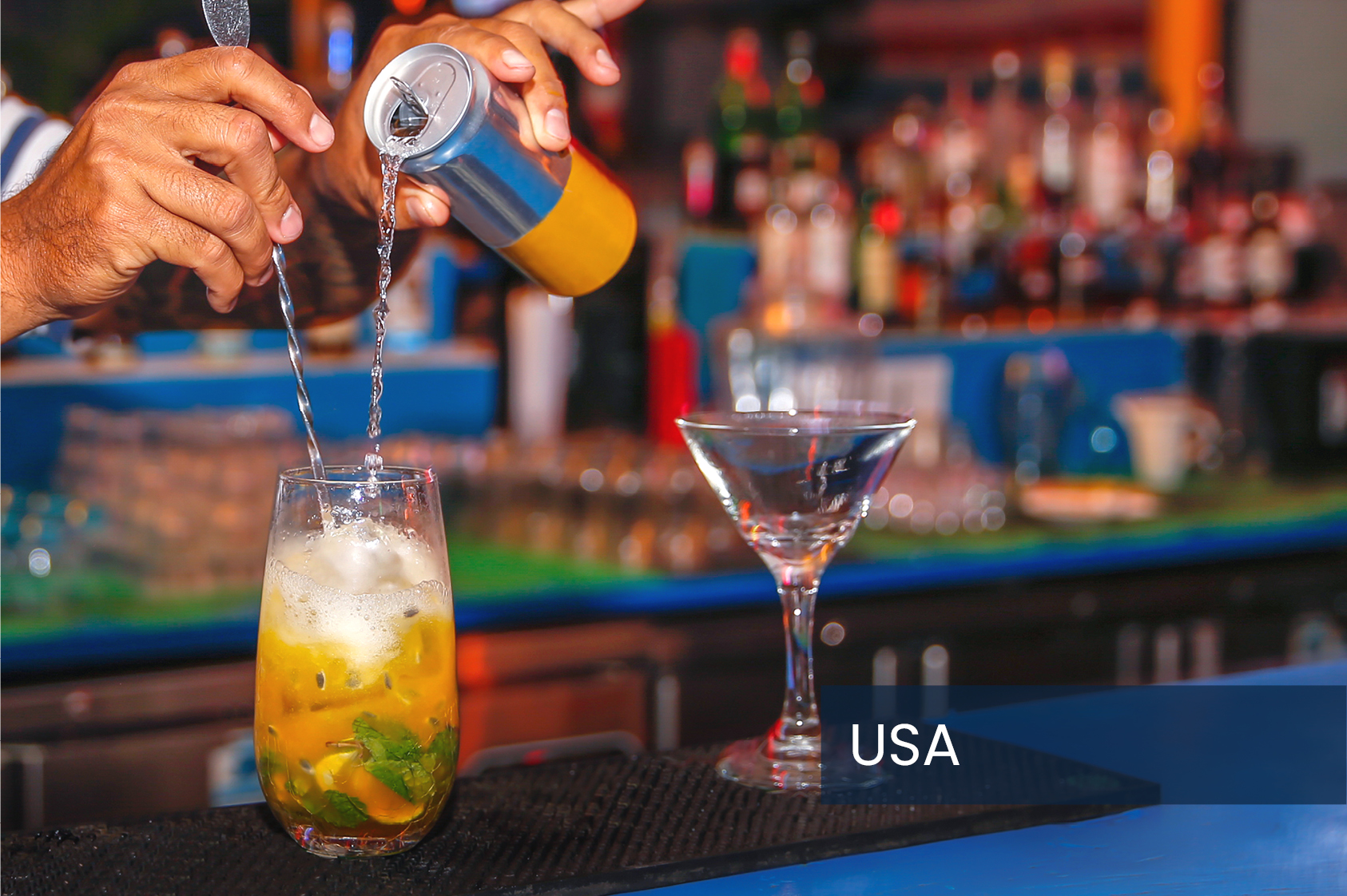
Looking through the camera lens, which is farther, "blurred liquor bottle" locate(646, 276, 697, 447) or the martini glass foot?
"blurred liquor bottle" locate(646, 276, 697, 447)

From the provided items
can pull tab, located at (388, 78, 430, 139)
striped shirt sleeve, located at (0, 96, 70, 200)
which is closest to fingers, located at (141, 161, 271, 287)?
can pull tab, located at (388, 78, 430, 139)

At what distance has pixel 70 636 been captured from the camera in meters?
1.87

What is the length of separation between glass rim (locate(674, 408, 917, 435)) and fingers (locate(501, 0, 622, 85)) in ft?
0.90

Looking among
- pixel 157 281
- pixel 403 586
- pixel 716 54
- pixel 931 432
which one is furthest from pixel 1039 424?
pixel 403 586

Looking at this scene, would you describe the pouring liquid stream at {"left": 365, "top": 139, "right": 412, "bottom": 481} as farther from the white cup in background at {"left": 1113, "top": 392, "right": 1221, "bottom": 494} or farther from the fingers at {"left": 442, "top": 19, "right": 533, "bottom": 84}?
the white cup in background at {"left": 1113, "top": 392, "right": 1221, "bottom": 494}

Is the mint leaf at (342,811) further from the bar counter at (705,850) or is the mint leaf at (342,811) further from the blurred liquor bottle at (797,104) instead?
the blurred liquor bottle at (797,104)

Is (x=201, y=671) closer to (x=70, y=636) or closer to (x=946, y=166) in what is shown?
(x=70, y=636)

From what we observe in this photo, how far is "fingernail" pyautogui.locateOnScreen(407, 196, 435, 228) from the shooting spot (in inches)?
42.0

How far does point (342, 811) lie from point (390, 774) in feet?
0.11

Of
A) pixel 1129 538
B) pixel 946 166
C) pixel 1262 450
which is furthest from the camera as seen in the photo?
pixel 1262 450

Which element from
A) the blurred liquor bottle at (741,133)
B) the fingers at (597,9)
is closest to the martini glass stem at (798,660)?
the fingers at (597,9)

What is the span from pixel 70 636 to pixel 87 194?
1.17m
